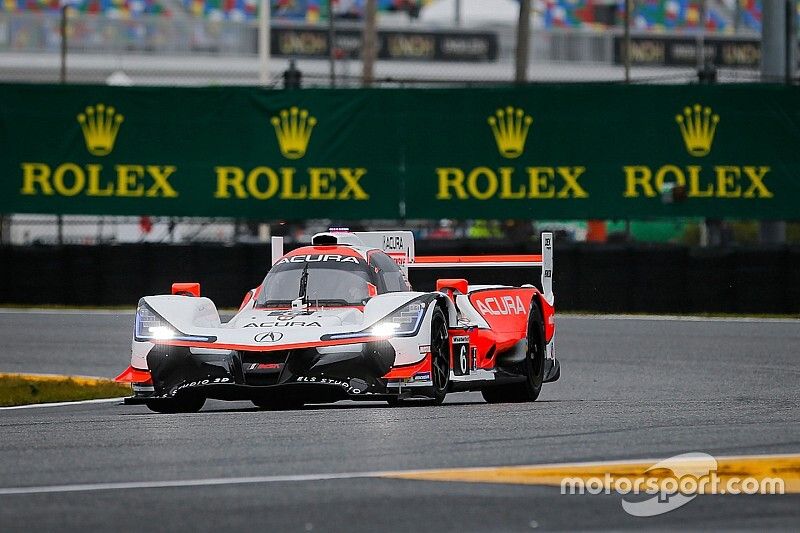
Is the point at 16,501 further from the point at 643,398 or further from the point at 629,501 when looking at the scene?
the point at 643,398

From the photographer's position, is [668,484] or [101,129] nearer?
[668,484]

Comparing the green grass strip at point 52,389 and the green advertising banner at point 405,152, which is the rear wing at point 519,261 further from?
the green advertising banner at point 405,152

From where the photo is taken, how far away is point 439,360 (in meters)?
10.7

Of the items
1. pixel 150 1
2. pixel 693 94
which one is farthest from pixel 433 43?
pixel 693 94

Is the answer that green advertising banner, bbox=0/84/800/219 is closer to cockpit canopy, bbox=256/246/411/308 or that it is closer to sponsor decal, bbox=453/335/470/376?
cockpit canopy, bbox=256/246/411/308

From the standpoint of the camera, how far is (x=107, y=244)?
21266 mm

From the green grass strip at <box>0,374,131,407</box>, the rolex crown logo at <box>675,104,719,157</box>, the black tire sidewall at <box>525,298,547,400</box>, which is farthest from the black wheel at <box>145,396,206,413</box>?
the rolex crown logo at <box>675,104,719,157</box>

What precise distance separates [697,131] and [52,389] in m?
11.1

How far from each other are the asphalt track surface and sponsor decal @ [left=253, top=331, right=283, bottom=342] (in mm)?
465

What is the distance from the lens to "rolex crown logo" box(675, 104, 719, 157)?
21.3m

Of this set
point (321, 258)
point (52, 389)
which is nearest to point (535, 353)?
point (321, 258)

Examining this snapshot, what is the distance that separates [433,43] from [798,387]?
183ft

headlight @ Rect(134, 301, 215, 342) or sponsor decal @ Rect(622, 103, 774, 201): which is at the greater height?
sponsor decal @ Rect(622, 103, 774, 201)

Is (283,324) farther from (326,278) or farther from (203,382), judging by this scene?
(326,278)
